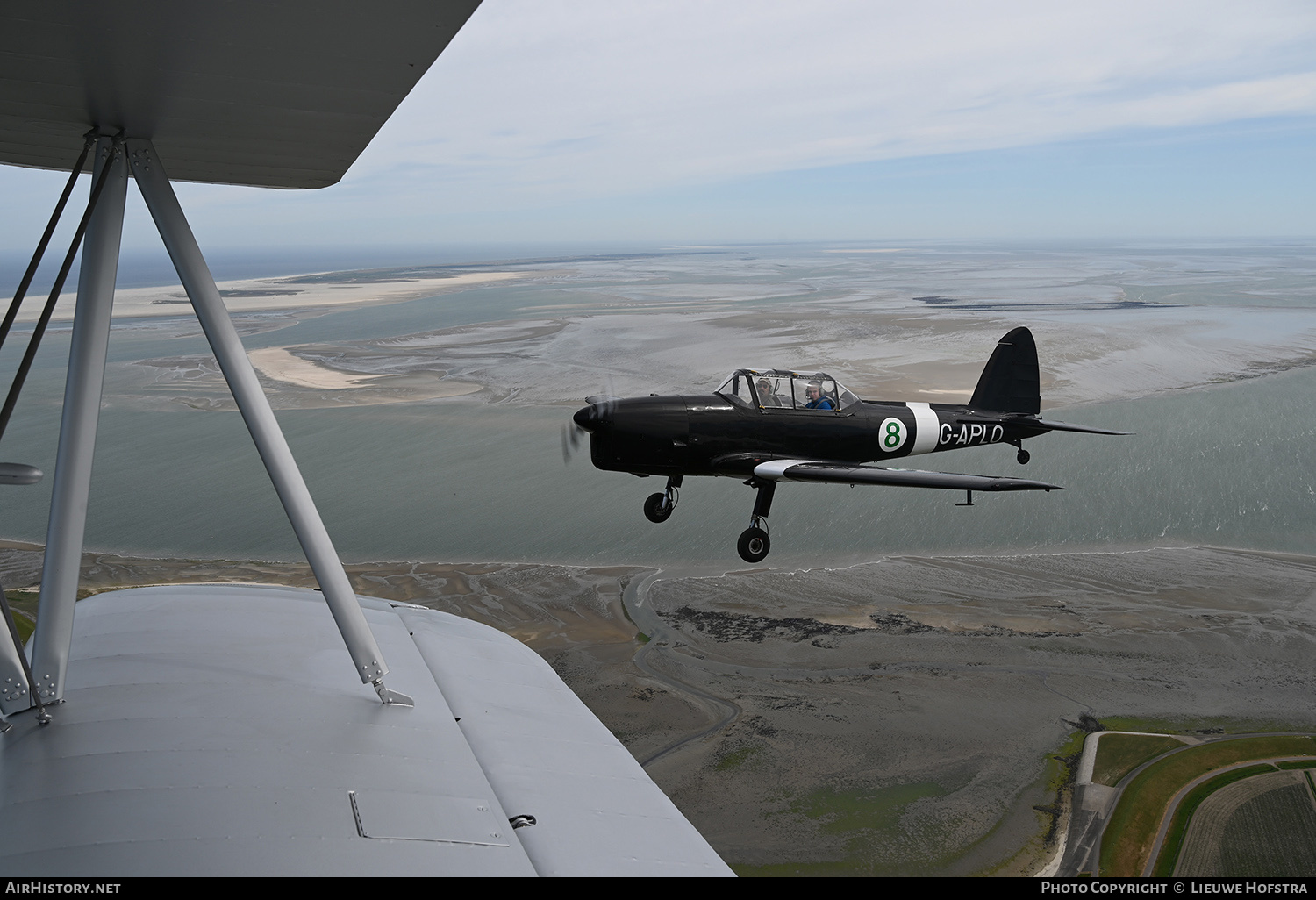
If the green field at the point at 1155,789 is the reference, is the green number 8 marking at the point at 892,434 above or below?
above

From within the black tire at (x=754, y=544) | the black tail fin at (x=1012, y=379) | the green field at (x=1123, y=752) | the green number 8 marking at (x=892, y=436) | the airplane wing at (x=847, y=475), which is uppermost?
the black tail fin at (x=1012, y=379)

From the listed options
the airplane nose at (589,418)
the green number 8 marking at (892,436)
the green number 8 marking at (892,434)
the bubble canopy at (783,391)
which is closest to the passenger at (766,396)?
the bubble canopy at (783,391)

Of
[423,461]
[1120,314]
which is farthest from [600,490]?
[1120,314]

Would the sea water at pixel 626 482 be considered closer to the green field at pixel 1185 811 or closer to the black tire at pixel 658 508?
the green field at pixel 1185 811

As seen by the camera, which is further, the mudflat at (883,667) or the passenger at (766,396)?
the mudflat at (883,667)

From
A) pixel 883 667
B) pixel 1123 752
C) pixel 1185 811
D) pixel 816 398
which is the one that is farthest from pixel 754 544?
pixel 883 667

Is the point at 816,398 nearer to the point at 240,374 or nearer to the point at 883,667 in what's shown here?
the point at 240,374

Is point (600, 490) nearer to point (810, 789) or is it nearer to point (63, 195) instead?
point (810, 789)

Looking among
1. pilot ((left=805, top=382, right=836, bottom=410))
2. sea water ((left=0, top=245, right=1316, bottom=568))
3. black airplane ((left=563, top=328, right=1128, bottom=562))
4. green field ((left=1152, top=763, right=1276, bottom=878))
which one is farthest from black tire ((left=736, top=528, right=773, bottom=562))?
sea water ((left=0, top=245, right=1316, bottom=568))
